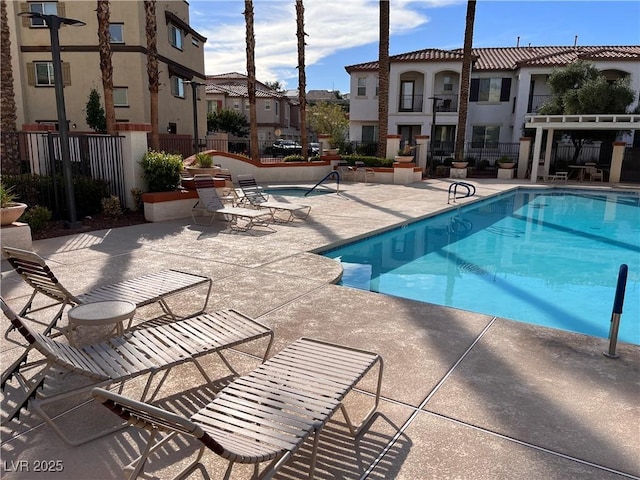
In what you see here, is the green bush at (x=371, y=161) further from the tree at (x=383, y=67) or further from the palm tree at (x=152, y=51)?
the palm tree at (x=152, y=51)

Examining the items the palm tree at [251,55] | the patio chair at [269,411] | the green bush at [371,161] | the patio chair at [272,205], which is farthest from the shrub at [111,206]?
the green bush at [371,161]

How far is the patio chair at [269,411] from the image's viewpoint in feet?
7.24

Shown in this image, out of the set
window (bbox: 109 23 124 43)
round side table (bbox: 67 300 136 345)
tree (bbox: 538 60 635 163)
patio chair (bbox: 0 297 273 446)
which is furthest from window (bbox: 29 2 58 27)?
tree (bbox: 538 60 635 163)

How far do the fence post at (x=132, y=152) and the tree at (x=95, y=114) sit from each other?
1448 centimetres

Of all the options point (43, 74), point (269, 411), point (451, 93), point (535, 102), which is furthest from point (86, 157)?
point (535, 102)

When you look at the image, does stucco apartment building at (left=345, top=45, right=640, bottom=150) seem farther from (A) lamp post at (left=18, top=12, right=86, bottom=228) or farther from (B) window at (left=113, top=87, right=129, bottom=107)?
(A) lamp post at (left=18, top=12, right=86, bottom=228)

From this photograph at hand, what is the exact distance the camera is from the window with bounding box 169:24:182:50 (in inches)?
1172

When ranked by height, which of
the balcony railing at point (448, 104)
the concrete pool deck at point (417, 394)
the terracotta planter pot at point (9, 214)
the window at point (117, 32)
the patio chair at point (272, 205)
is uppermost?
the window at point (117, 32)

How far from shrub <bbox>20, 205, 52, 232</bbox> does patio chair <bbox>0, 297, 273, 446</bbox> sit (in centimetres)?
652

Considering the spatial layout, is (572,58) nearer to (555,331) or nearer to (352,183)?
(352,183)

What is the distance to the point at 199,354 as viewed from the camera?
3.64 meters

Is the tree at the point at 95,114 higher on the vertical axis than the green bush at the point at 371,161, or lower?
higher

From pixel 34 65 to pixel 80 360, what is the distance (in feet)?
95.4

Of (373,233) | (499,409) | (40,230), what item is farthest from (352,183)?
(499,409)
